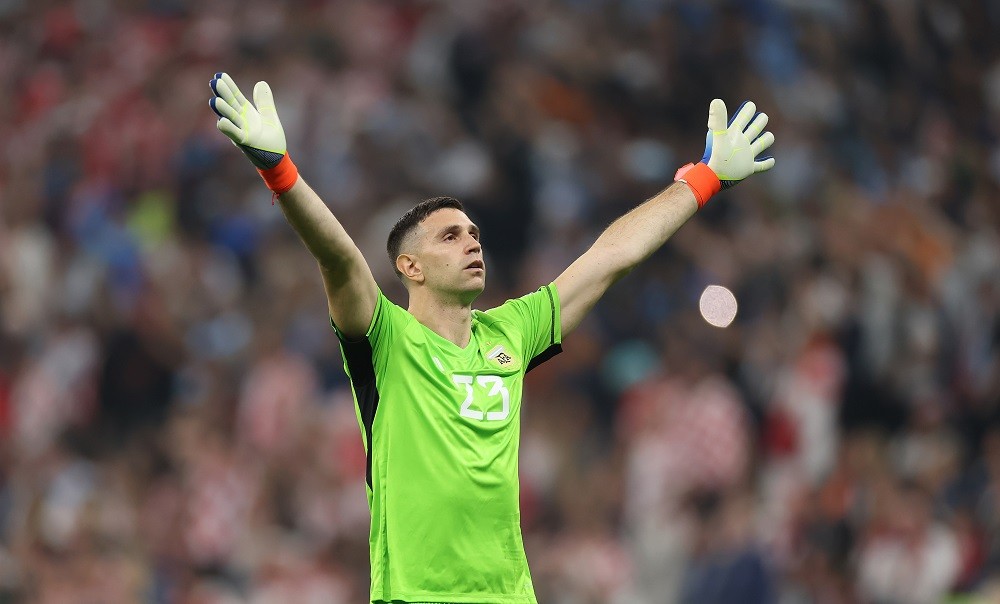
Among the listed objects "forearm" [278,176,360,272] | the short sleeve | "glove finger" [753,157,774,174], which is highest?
"glove finger" [753,157,774,174]

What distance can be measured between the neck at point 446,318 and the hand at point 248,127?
0.84 m

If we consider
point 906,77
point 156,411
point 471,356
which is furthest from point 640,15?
point 471,356

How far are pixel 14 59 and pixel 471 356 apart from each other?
11.3 metres

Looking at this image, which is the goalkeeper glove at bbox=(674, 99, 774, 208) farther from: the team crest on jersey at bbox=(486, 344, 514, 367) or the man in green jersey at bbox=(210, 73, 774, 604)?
the team crest on jersey at bbox=(486, 344, 514, 367)

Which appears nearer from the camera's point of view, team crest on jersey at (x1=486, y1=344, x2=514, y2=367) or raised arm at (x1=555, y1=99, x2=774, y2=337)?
team crest on jersey at (x1=486, y1=344, x2=514, y2=367)

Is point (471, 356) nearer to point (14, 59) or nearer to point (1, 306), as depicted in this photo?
point (1, 306)

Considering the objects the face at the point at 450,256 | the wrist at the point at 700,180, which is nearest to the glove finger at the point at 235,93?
the face at the point at 450,256

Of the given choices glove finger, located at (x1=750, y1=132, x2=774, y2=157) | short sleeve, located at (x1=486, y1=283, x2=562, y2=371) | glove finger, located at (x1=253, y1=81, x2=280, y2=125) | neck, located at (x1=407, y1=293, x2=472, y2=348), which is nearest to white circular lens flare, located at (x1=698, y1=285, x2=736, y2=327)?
glove finger, located at (x1=750, y1=132, x2=774, y2=157)

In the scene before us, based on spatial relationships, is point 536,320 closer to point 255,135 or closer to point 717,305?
point 255,135

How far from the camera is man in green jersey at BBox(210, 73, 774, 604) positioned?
4109mm

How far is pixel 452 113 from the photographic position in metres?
11.6

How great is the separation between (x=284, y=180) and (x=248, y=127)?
0.64 ft

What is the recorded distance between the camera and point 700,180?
5.08m

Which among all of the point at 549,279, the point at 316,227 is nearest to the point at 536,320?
the point at 316,227
